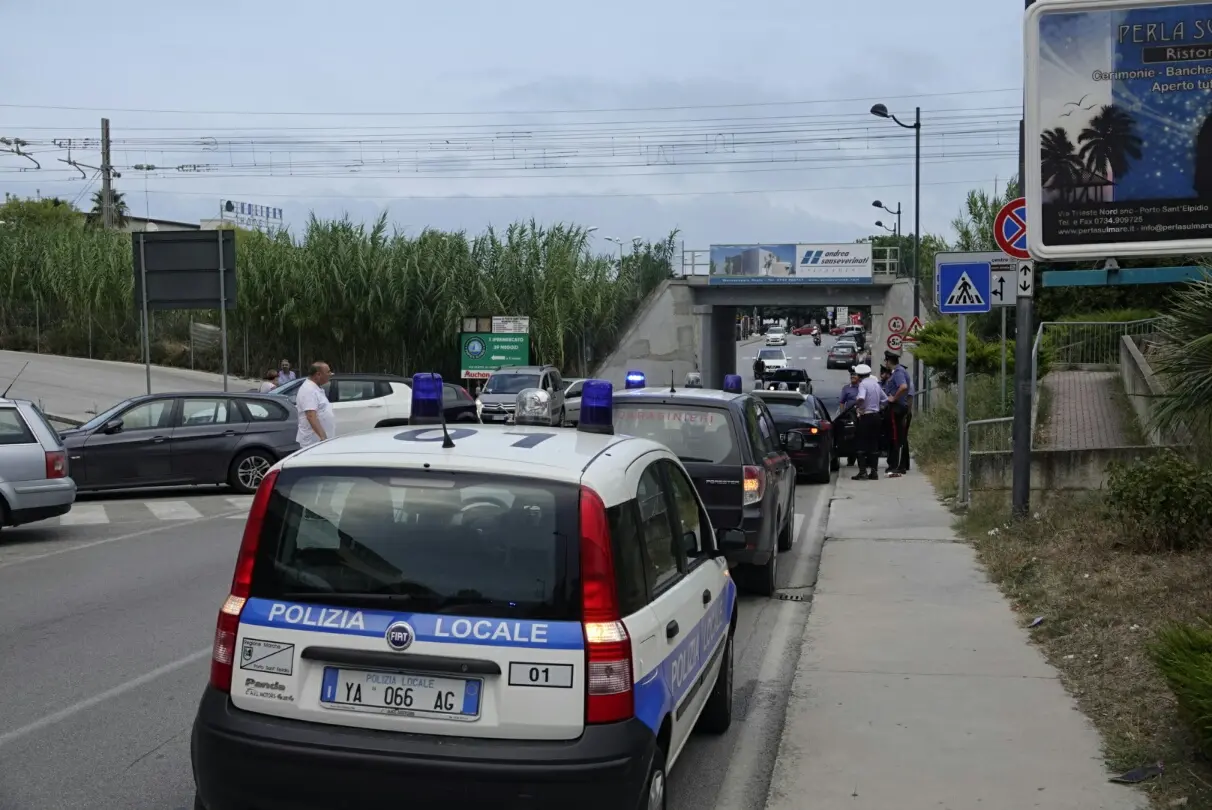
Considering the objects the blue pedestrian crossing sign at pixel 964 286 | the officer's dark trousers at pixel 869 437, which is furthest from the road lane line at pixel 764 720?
the officer's dark trousers at pixel 869 437

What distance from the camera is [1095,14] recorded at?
20.8 feet

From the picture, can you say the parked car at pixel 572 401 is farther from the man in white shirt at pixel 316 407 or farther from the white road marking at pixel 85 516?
the white road marking at pixel 85 516

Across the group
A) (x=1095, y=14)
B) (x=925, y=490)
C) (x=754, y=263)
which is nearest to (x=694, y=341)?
(x=754, y=263)

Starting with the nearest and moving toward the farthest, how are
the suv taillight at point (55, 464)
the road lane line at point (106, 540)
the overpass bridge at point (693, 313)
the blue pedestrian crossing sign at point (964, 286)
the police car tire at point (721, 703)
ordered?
1. the police car tire at point (721, 703)
2. the road lane line at point (106, 540)
3. the suv taillight at point (55, 464)
4. the blue pedestrian crossing sign at point (964, 286)
5. the overpass bridge at point (693, 313)

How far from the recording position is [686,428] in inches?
410

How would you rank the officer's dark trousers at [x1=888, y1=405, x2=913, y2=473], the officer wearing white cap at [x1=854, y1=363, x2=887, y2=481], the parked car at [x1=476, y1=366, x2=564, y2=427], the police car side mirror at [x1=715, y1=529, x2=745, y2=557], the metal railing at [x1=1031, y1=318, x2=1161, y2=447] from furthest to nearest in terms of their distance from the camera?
the parked car at [x1=476, y1=366, x2=564, y2=427] < the metal railing at [x1=1031, y1=318, x2=1161, y2=447] < the officer's dark trousers at [x1=888, y1=405, x2=913, y2=473] < the officer wearing white cap at [x1=854, y1=363, x2=887, y2=481] < the police car side mirror at [x1=715, y1=529, x2=745, y2=557]

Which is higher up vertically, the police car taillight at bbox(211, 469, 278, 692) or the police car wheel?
the police car taillight at bbox(211, 469, 278, 692)

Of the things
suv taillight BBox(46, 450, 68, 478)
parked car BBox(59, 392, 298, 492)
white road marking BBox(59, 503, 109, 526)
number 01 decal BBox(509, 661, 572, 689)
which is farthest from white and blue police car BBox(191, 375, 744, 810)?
parked car BBox(59, 392, 298, 492)

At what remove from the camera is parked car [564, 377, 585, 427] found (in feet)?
81.6

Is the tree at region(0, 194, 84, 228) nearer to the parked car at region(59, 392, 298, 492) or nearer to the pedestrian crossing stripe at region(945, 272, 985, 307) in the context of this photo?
the parked car at region(59, 392, 298, 492)

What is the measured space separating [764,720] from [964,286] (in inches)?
361

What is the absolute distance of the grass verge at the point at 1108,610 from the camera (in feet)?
19.4

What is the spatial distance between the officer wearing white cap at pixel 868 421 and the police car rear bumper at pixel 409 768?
50.3 ft

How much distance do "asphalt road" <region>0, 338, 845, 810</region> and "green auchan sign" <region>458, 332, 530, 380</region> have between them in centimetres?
2769
